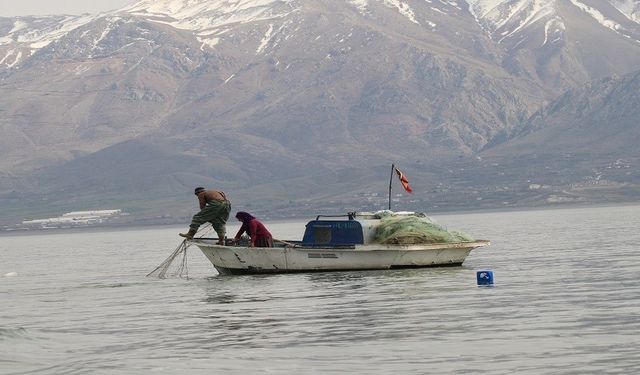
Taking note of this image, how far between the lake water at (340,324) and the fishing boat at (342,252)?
111 centimetres

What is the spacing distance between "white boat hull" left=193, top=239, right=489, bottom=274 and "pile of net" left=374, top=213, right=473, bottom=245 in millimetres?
646

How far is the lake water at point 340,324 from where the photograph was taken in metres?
37.0

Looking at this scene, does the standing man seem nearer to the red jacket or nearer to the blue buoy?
the red jacket

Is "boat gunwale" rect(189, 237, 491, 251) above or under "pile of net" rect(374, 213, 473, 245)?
under

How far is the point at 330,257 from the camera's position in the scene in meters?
75.1

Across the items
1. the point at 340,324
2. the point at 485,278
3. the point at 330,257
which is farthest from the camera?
the point at 330,257

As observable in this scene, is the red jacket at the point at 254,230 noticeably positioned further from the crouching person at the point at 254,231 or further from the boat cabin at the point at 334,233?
the boat cabin at the point at 334,233

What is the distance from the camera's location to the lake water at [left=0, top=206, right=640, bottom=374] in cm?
3700

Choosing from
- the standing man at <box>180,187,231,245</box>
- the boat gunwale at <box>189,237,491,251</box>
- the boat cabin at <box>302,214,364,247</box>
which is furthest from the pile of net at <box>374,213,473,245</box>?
the standing man at <box>180,187,231,245</box>

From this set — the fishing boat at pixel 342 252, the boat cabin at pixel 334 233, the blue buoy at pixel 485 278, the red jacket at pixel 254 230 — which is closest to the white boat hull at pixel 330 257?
the fishing boat at pixel 342 252

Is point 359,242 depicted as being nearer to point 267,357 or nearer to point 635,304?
point 635,304

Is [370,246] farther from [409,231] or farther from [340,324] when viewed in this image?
[340,324]

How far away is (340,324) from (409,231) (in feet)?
91.9

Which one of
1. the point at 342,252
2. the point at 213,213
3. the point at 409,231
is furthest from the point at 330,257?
the point at 213,213
